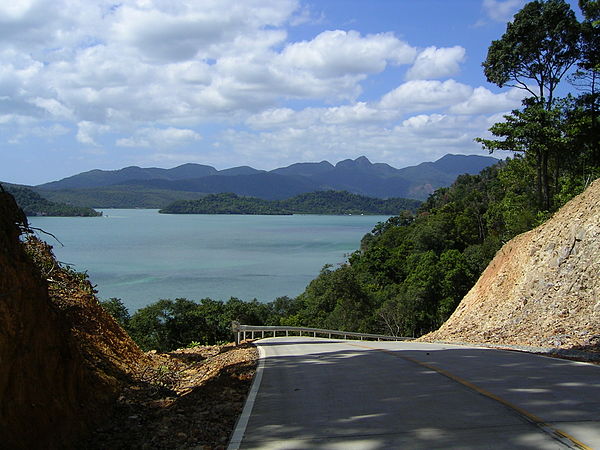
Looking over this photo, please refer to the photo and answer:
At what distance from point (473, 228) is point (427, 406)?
74733 millimetres

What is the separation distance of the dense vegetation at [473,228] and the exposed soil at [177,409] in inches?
898

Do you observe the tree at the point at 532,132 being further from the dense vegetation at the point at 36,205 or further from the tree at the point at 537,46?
the dense vegetation at the point at 36,205

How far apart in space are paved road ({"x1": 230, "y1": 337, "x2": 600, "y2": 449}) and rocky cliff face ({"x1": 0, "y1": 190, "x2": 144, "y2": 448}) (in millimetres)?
2027

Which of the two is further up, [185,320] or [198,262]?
[198,262]

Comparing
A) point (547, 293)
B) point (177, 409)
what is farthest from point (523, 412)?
point (547, 293)

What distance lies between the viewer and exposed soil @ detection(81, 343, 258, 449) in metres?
6.32

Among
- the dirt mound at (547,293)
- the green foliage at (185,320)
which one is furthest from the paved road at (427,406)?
the green foliage at (185,320)

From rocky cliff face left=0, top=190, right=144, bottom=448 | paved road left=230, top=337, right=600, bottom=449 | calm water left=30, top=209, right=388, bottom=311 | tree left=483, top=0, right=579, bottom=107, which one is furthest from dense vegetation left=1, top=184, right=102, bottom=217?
paved road left=230, top=337, right=600, bottom=449

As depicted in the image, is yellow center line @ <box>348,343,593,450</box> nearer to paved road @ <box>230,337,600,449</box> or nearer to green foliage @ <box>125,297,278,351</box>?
paved road @ <box>230,337,600,449</box>

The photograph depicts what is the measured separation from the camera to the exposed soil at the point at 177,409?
6316 mm

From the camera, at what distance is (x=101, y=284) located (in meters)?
73.5

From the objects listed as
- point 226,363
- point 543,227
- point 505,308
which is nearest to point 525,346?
point 505,308

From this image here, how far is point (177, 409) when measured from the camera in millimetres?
7699

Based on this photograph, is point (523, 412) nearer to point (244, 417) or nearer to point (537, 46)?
point (244, 417)
